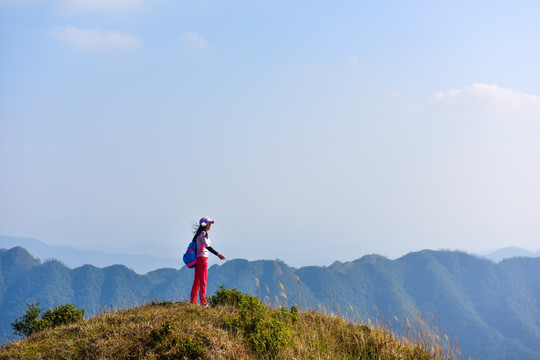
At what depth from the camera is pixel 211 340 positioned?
29.9 ft

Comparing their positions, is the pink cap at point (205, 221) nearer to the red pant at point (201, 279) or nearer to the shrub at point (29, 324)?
the red pant at point (201, 279)

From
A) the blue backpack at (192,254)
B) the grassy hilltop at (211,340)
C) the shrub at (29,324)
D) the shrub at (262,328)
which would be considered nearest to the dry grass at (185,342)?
the grassy hilltop at (211,340)

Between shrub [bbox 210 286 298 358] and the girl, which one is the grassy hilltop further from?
Result: the girl

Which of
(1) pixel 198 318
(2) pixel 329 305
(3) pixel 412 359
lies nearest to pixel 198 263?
(1) pixel 198 318

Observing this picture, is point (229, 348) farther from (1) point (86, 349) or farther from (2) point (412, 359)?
(2) point (412, 359)

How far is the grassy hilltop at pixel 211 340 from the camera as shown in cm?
895

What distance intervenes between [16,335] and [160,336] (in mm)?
8918

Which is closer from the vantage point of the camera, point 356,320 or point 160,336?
point 160,336

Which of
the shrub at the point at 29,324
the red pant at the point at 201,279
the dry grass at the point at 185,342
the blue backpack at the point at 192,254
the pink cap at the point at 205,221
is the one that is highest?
the pink cap at the point at 205,221

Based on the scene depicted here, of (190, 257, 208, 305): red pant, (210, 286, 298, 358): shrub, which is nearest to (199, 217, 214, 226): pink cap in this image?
(190, 257, 208, 305): red pant

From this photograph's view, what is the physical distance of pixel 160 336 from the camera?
9.05 m

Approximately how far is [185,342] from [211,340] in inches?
21.9

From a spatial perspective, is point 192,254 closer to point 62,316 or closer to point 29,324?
point 62,316

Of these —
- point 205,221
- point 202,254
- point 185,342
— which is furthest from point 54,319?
point 185,342
